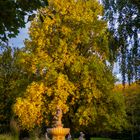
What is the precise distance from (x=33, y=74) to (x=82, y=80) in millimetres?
4954

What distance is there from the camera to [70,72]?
42.0 metres

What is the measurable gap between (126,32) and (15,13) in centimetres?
589

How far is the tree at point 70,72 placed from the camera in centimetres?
4078

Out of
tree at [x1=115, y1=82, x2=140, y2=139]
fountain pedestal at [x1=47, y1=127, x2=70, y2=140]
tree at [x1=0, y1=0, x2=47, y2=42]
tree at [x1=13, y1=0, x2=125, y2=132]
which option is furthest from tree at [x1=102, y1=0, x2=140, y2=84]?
tree at [x1=115, y1=82, x2=140, y2=139]

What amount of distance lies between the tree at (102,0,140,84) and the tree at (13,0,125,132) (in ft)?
88.7

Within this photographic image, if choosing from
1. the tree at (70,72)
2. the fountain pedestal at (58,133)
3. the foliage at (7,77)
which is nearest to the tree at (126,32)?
the fountain pedestal at (58,133)

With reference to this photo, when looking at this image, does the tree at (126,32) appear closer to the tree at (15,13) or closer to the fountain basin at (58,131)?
the tree at (15,13)

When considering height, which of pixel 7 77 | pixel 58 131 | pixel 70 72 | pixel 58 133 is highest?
pixel 7 77

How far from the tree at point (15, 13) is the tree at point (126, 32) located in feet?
16.5

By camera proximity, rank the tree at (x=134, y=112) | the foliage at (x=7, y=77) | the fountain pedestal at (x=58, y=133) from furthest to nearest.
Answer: the tree at (x=134, y=112) < the foliage at (x=7, y=77) < the fountain pedestal at (x=58, y=133)

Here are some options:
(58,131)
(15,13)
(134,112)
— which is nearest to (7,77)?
(134,112)

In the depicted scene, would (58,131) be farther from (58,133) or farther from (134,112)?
(134,112)

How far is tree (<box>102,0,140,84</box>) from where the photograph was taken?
12422 millimetres

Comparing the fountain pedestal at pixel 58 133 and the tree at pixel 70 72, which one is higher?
the tree at pixel 70 72
